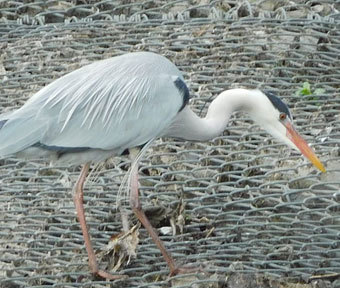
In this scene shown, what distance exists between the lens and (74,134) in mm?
5375

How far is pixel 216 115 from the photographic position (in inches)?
225

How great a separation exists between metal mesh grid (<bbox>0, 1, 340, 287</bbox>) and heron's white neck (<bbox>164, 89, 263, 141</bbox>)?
0.30 meters

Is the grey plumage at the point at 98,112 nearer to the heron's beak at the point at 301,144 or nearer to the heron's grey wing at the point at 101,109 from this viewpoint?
the heron's grey wing at the point at 101,109

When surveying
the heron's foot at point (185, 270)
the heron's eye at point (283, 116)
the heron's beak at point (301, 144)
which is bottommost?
the heron's foot at point (185, 270)

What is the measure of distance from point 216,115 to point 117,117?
1.76ft

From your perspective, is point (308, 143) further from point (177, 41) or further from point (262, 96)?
point (177, 41)

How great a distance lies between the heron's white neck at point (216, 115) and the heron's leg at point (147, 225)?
352 mm

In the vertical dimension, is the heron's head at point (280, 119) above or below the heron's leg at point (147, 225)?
above

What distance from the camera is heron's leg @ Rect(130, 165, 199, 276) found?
17.3 feet

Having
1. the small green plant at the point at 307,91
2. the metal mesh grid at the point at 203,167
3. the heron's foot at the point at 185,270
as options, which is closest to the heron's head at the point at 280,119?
the metal mesh grid at the point at 203,167

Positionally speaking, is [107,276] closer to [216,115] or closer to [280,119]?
[216,115]

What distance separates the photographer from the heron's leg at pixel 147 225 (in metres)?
5.26

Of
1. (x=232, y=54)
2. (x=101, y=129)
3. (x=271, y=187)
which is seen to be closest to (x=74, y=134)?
(x=101, y=129)

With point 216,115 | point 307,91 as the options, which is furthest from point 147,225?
point 307,91
